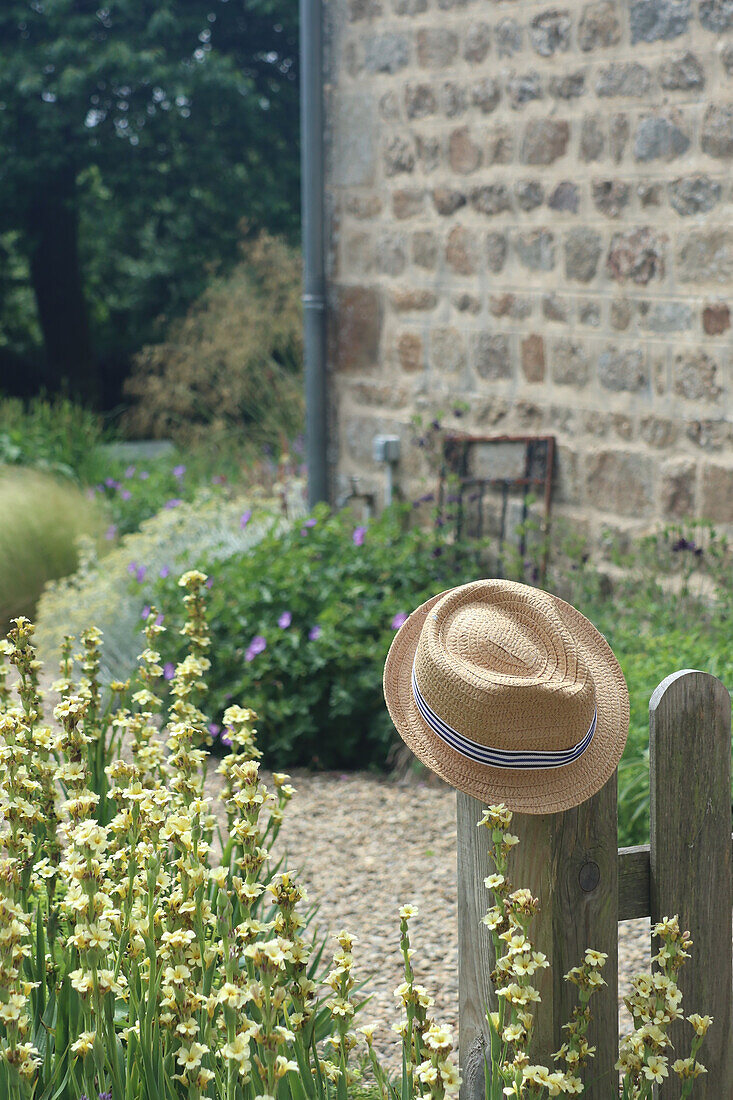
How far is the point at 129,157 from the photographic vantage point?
47.1ft

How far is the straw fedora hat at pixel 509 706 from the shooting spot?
5.41 feet

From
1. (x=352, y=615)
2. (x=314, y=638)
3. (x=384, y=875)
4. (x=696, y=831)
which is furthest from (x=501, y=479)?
(x=696, y=831)

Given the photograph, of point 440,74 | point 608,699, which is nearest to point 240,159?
point 440,74

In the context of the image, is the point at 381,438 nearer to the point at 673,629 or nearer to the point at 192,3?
the point at 673,629

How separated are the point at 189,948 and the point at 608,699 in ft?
2.39

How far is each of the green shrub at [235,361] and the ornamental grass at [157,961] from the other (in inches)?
317

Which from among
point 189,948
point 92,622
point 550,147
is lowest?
point 92,622

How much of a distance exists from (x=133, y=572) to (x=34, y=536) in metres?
1.10

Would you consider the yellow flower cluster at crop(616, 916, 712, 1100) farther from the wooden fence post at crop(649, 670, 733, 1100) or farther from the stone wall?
the stone wall

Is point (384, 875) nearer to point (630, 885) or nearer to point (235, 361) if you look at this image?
point (630, 885)

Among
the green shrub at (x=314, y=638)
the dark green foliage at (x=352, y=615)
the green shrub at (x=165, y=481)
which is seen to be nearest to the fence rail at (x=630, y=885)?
the dark green foliage at (x=352, y=615)

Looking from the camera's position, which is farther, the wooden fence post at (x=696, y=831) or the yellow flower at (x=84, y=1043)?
the wooden fence post at (x=696, y=831)

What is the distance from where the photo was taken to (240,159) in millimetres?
14938

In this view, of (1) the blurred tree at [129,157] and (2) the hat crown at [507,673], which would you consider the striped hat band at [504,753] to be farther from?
(1) the blurred tree at [129,157]
